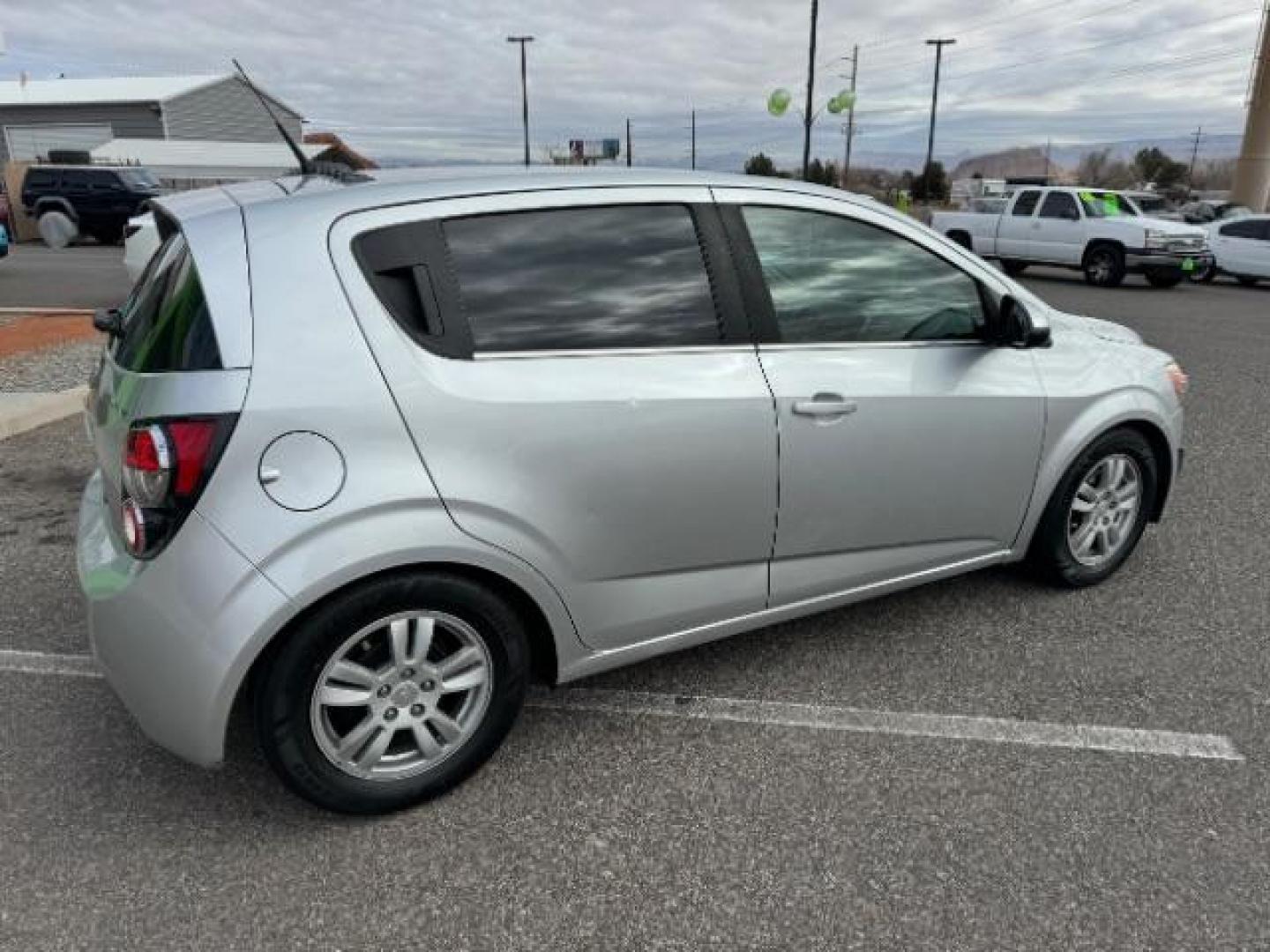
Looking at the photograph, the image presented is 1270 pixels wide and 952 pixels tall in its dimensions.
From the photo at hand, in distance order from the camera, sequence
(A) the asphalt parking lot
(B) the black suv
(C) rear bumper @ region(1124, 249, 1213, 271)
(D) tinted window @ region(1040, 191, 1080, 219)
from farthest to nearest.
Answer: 1. (B) the black suv
2. (D) tinted window @ region(1040, 191, 1080, 219)
3. (C) rear bumper @ region(1124, 249, 1213, 271)
4. (A) the asphalt parking lot

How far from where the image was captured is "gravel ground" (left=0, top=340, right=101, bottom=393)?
7.29m

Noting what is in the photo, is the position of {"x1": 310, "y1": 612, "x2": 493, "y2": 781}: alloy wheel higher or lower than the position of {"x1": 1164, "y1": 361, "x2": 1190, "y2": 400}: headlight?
lower

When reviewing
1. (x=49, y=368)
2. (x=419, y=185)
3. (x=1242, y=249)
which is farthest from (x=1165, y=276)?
(x=419, y=185)

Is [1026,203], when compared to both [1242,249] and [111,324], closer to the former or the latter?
[1242,249]

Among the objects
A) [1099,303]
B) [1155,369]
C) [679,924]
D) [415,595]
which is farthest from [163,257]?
[1099,303]

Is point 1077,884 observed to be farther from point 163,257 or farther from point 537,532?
point 163,257

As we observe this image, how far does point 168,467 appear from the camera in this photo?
225 centimetres

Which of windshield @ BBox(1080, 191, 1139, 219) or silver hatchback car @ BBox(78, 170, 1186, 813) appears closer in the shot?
silver hatchback car @ BBox(78, 170, 1186, 813)

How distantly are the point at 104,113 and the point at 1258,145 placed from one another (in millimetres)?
46839

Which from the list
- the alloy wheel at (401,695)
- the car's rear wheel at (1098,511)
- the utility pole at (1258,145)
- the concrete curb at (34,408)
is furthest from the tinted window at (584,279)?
the utility pole at (1258,145)

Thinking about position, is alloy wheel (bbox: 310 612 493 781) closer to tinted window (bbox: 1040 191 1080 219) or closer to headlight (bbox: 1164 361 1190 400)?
headlight (bbox: 1164 361 1190 400)

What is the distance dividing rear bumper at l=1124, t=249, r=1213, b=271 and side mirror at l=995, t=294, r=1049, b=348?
16.0 metres

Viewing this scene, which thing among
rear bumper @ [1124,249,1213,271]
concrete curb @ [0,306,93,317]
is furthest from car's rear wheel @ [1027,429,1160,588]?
rear bumper @ [1124,249,1213,271]

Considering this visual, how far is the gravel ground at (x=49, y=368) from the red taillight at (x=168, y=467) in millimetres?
5755
